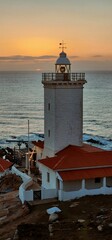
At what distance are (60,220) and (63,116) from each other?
11107mm

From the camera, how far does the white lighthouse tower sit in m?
29.5

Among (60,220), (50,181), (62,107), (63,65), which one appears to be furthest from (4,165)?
(60,220)

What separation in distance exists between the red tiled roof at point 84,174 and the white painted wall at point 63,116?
548 cm

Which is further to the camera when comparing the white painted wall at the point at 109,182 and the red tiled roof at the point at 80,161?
the white painted wall at the point at 109,182

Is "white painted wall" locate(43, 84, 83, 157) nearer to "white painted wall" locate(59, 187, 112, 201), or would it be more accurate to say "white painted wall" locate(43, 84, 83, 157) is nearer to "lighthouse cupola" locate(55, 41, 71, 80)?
"lighthouse cupola" locate(55, 41, 71, 80)

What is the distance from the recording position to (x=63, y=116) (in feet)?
97.4

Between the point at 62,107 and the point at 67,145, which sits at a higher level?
the point at 62,107

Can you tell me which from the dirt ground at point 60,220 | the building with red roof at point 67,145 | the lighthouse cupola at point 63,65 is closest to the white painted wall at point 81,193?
the building with red roof at point 67,145

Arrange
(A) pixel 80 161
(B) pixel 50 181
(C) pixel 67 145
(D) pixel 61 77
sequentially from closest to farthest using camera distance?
(A) pixel 80 161, (B) pixel 50 181, (C) pixel 67 145, (D) pixel 61 77

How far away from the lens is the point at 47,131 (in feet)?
100.0

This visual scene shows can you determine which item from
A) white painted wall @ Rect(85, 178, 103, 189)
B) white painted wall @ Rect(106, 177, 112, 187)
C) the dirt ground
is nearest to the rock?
the dirt ground

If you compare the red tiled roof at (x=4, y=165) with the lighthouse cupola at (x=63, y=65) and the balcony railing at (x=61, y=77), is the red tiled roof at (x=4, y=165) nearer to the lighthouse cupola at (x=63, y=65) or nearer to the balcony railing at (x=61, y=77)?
the balcony railing at (x=61, y=77)

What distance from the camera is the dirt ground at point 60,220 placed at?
17.9m

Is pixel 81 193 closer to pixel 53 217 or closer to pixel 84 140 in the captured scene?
pixel 53 217
